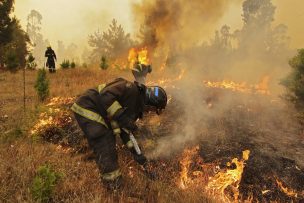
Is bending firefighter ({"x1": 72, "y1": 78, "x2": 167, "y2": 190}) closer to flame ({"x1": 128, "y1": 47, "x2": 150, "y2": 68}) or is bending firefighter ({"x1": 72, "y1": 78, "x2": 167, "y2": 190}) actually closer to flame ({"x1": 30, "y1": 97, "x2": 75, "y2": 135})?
flame ({"x1": 30, "y1": 97, "x2": 75, "y2": 135})

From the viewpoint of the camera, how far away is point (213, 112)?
972 centimetres

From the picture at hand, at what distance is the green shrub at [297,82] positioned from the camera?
1045 cm

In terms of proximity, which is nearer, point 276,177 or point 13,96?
point 276,177

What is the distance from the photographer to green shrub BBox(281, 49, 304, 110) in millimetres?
10445

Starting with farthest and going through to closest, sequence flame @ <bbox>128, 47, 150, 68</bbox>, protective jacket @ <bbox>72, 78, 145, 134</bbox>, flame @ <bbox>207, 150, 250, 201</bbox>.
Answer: flame @ <bbox>128, 47, 150, 68</bbox> → flame @ <bbox>207, 150, 250, 201</bbox> → protective jacket @ <bbox>72, 78, 145, 134</bbox>

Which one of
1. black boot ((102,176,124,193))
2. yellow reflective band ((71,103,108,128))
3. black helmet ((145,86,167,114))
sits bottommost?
black boot ((102,176,124,193))

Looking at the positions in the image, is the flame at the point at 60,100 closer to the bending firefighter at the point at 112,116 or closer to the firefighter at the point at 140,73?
the firefighter at the point at 140,73

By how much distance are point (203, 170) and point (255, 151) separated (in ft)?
4.03

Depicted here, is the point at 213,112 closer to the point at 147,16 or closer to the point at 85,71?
the point at 85,71

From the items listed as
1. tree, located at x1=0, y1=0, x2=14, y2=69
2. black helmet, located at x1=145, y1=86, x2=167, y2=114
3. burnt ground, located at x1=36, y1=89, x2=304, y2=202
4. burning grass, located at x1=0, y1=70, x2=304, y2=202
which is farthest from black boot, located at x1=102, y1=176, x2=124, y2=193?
tree, located at x1=0, y1=0, x2=14, y2=69

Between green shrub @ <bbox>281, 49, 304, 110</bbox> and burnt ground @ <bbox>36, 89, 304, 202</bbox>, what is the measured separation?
48 centimetres

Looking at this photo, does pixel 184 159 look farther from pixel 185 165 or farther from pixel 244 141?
pixel 244 141

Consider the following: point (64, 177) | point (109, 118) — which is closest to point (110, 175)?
point (64, 177)

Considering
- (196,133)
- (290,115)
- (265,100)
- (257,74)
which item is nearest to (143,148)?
(196,133)
